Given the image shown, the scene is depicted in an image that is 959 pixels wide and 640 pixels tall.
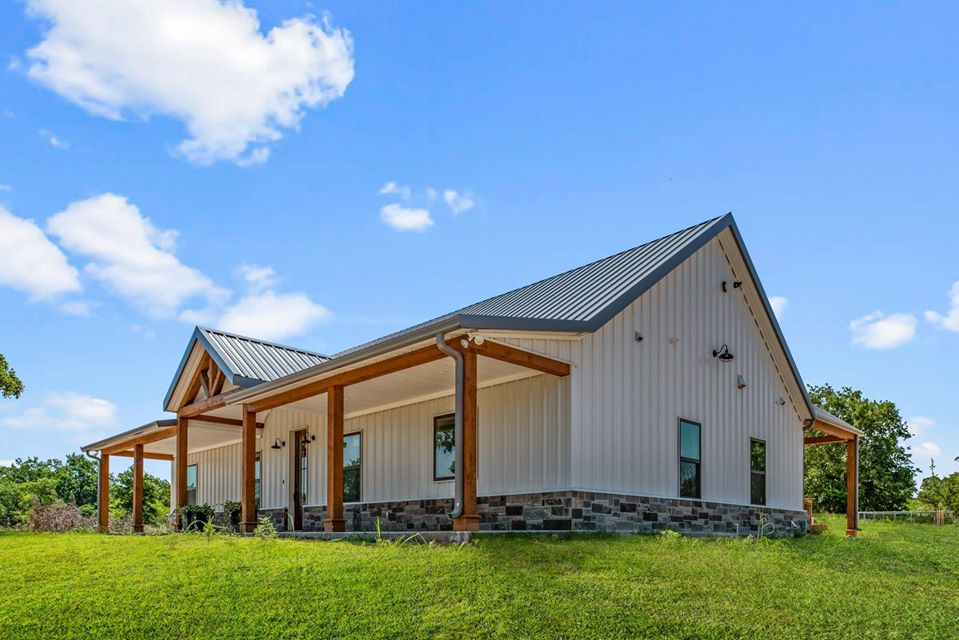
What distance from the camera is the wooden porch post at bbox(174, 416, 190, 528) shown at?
17906mm

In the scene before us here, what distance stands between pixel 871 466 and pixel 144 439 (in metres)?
27.4

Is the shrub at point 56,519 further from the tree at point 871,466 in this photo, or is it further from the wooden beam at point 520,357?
the tree at point 871,466

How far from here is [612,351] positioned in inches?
515

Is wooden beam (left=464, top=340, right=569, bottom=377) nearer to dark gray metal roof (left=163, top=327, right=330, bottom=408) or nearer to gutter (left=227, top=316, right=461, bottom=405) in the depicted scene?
gutter (left=227, top=316, right=461, bottom=405)

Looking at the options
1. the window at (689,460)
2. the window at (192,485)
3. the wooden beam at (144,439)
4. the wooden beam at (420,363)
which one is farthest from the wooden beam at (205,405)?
the window at (689,460)

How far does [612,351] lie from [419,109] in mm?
5707

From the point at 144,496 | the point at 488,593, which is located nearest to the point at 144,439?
the point at 488,593

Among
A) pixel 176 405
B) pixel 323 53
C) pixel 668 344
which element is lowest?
pixel 176 405

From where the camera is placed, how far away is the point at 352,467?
17641 mm

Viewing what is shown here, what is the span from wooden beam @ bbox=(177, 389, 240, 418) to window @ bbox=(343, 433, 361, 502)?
8.57 ft

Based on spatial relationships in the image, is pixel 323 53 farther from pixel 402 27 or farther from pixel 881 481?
pixel 881 481

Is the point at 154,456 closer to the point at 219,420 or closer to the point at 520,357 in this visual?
the point at 219,420

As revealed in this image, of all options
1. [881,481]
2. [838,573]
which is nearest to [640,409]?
[838,573]

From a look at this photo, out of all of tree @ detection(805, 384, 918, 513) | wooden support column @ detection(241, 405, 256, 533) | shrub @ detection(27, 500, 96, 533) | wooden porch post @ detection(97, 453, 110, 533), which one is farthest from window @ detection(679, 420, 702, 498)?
tree @ detection(805, 384, 918, 513)
